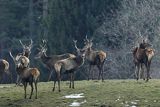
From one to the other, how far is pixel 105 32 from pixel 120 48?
160 cm

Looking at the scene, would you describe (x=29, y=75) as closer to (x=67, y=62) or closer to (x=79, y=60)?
(x=67, y=62)

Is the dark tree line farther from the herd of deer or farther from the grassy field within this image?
the grassy field

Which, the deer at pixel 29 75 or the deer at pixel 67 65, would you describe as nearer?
the deer at pixel 29 75

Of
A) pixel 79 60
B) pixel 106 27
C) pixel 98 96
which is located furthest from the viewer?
pixel 106 27

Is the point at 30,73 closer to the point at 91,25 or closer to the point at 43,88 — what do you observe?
the point at 43,88

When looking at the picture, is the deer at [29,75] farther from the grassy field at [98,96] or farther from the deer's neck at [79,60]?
the deer's neck at [79,60]

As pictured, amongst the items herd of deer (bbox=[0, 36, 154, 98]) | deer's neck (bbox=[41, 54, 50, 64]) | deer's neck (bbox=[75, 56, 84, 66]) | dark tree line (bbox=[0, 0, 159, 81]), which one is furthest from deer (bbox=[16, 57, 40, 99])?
dark tree line (bbox=[0, 0, 159, 81])

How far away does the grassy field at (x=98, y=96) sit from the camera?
23.1 metres

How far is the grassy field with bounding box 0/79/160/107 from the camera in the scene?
75.9 feet

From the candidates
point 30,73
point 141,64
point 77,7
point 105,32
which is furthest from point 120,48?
point 30,73

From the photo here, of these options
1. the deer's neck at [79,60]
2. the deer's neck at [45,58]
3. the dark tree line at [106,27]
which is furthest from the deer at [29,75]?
the dark tree line at [106,27]

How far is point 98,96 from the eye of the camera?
24.2m

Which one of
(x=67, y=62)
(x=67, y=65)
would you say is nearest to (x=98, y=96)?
(x=67, y=65)

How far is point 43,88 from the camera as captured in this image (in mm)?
27266
